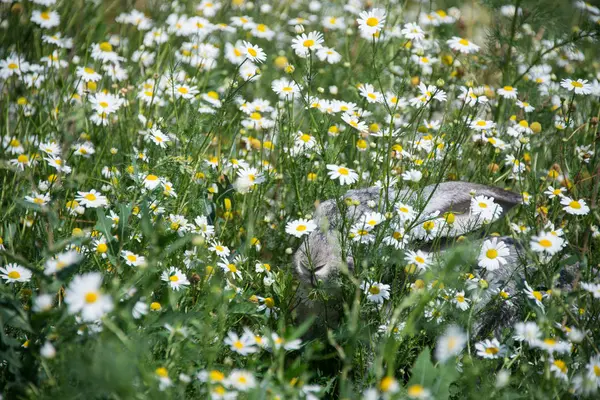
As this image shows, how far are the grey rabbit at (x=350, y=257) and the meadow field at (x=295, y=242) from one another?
1 cm

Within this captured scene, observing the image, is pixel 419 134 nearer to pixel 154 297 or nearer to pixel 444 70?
pixel 444 70

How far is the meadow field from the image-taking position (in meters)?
1.91

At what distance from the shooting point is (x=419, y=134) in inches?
148

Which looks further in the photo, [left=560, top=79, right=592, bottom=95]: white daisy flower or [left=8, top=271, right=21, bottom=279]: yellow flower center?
[left=560, top=79, right=592, bottom=95]: white daisy flower

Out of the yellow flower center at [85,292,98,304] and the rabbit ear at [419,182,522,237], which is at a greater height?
the yellow flower center at [85,292,98,304]

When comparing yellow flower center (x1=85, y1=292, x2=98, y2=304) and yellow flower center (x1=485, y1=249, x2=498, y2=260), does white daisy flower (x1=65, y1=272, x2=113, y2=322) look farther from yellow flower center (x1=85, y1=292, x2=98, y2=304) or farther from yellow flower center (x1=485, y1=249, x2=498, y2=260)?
yellow flower center (x1=485, y1=249, x2=498, y2=260)

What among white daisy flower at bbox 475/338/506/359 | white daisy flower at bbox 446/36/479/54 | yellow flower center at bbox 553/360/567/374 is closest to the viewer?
yellow flower center at bbox 553/360/567/374

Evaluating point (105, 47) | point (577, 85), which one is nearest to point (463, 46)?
point (577, 85)

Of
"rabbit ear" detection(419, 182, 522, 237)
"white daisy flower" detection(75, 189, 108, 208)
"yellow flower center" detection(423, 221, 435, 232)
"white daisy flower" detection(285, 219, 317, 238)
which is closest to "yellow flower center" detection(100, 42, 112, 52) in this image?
"white daisy flower" detection(75, 189, 108, 208)

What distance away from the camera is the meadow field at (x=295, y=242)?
191cm

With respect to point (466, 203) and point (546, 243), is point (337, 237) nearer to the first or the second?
point (466, 203)

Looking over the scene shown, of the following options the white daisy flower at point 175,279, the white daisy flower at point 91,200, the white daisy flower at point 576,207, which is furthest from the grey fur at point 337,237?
the white daisy flower at point 91,200

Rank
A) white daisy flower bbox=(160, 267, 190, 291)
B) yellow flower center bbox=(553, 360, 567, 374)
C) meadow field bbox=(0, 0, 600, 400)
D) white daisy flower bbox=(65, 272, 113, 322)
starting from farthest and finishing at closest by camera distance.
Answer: white daisy flower bbox=(160, 267, 190, 291)
yellow flower center bbox=(553, 360, 567, 374)
meadow field bbox=(0, 0, 600, 400)
white daisy flower bbox=(65, 272, 113, 322)

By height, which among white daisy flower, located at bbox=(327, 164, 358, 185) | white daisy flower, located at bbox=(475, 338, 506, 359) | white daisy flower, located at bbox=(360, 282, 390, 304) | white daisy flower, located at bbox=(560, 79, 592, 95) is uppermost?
white daisy flower, located at bbox=(560, 79, 592, 95)
